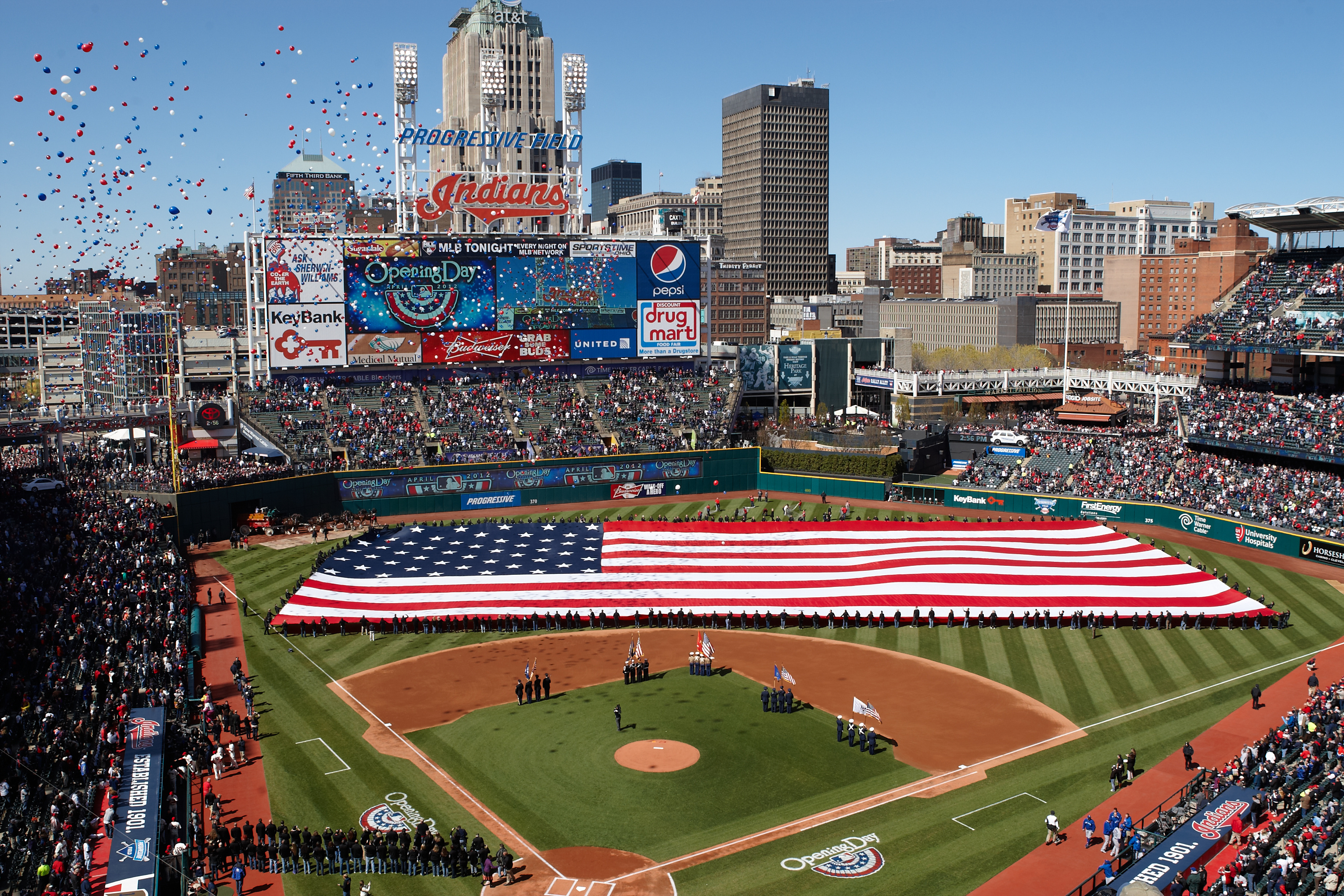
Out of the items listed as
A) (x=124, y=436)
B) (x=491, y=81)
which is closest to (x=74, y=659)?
(x=124, y=436)

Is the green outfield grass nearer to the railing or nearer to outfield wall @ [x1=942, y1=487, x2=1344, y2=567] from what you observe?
the railing

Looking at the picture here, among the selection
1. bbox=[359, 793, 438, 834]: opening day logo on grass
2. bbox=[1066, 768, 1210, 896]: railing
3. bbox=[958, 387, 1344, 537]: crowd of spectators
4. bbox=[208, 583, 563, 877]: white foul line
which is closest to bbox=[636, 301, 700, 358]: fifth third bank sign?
bbox=[958, 387, 1344, 537]: crowd of spectators

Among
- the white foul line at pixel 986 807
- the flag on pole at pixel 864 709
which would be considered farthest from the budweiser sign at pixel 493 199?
the white foul line at pixel 986 807

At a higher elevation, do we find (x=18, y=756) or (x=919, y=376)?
(x=919, y=376)

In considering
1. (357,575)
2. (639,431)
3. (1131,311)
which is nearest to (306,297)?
(639,431)

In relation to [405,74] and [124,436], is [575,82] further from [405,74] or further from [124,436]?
[124,436]

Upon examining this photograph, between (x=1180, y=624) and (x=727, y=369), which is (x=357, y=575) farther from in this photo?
(x=727, y=369)

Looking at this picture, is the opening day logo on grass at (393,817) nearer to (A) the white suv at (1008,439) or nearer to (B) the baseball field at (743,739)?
(B) the baseball field at (743,739)
